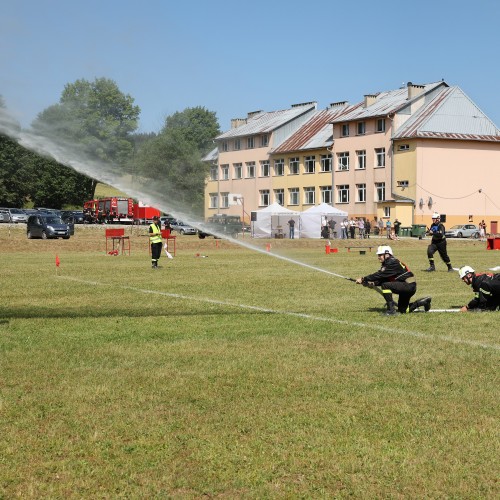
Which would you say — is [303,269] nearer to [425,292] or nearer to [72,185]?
[425,292]

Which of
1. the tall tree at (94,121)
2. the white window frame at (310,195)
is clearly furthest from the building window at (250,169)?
the tall tree at (94,121)

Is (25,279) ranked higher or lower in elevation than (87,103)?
lower

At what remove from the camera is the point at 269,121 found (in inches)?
4063

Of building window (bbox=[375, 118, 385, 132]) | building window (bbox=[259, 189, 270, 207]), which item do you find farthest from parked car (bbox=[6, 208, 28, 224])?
building window (bbox=[375, 118, 385, 132])

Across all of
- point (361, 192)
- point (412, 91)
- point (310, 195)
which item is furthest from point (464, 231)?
point (310, 195)

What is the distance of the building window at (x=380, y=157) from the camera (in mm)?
85250

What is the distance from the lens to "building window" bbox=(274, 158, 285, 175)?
325ft

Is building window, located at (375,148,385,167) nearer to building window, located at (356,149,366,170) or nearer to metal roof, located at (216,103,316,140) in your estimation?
building window, located at (356,149,366,170)

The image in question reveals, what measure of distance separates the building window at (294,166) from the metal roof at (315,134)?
1784mm

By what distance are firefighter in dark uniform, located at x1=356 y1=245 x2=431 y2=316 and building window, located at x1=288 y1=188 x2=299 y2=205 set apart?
80.9m

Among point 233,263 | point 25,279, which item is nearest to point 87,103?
point 25,279

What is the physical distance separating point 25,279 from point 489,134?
68.2 m

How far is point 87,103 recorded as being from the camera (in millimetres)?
16766

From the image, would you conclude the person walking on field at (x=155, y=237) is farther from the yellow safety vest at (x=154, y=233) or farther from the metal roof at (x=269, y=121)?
the metal roof at (x=269, y=121)
